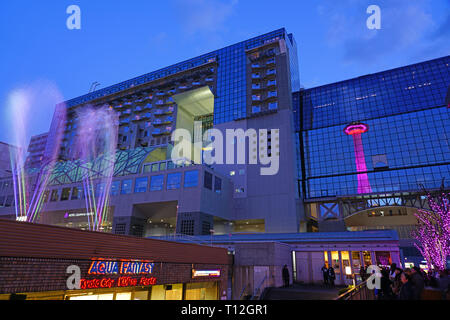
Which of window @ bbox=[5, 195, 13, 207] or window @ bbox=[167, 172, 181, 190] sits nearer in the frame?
window @ bbox=[167, 172, 181, 190]

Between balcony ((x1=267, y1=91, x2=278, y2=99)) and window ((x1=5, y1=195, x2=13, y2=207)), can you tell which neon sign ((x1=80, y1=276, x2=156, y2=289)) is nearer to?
balcony ((x1=267, y1=91, x2=278, y2=99))

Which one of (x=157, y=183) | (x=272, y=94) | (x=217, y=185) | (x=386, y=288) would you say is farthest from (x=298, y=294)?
(x=272, y=94)

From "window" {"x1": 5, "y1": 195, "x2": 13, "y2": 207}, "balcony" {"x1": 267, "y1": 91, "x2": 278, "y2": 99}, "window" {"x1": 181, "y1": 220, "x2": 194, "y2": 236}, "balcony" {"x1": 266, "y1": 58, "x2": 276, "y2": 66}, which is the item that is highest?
"balcony" {"x1": 266, "y1": 58, "x2": 276, "y2": 66}

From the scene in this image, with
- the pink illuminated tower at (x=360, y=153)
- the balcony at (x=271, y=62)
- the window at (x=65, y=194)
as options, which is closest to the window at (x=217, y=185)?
the pink illuminated tower at (x=360, y=153)

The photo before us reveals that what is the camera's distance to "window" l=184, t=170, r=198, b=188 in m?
48.8

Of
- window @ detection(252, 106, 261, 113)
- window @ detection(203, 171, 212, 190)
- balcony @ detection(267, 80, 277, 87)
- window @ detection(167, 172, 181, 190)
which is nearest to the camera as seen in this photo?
window @ detection(203, 171, 212, 190)

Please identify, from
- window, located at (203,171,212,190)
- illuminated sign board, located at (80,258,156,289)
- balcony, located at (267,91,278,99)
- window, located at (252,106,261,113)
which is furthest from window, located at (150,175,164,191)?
illuminated sign board, located at (80,258,156,289)

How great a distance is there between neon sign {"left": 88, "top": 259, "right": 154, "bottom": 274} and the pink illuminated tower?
51518 millimetres

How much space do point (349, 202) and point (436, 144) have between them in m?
19.7

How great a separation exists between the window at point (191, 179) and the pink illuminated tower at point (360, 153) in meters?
33.6

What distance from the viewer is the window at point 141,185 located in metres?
52.9

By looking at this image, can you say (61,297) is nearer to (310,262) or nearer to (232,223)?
(310,262)

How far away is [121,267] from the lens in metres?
15.3
